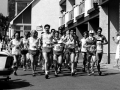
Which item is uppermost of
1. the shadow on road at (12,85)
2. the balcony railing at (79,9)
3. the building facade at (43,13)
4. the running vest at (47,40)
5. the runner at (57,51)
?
the building facade at (43,13)

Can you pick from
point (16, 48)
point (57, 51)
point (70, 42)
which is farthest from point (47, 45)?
point (16, 48)

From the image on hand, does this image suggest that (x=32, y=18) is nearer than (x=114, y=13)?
No

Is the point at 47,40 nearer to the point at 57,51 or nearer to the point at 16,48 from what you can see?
the point at 57,51

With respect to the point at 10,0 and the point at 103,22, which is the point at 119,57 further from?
the point at 10,0

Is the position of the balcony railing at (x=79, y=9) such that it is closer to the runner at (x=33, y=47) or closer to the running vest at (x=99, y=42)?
the running vest at (x=99, y=42)

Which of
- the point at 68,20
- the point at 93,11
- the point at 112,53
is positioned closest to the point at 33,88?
the point at 112,53

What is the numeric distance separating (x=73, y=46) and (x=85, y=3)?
1215 cm

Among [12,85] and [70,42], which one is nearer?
[12,85]

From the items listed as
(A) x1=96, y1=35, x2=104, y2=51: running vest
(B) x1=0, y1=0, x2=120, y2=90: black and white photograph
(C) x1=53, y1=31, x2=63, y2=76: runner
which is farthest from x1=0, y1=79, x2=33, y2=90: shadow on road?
(A) x1=96, y1=35, x2=104, y2=51: running vest

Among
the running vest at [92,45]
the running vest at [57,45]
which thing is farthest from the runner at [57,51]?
the running vest at [92,45]

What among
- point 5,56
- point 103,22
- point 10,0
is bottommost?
point 5,56

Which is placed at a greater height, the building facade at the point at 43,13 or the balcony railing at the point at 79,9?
the building facade at the point at 43,13

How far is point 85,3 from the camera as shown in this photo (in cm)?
2456

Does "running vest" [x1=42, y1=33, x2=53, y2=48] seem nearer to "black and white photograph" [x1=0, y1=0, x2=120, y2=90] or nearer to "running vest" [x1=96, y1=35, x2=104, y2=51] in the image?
"black and white photograph" [x1=0, y1=0, x2=120, y2=90]
